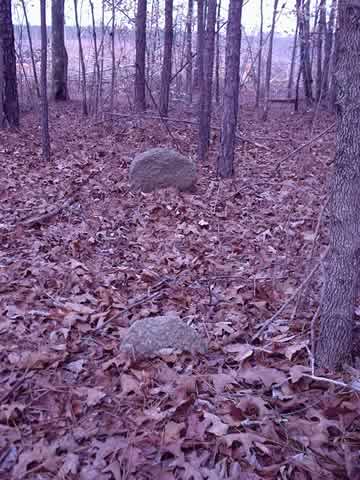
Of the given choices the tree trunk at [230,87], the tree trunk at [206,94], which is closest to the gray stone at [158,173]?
the tree trunk at [230,87]

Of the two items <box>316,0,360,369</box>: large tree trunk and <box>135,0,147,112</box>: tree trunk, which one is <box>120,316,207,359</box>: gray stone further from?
<box>135,0,147,112</box>: tree trunk

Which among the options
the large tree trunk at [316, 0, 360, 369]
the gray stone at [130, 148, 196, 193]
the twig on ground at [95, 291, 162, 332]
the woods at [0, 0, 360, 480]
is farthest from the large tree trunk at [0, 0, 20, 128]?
the large tree trunk at [316, 0, 360, 369]

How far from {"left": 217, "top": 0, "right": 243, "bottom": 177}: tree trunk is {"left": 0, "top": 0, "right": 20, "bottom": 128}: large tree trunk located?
21.0 feet

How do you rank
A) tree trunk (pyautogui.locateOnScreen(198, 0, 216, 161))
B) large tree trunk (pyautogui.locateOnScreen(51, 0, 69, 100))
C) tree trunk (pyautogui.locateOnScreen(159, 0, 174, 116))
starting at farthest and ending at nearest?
large tree trunk (pyautogui.locateOnScreen(51, 0, 69, 100)) < tree trunk (pyautogui.locateOnScreen(159, 0, 174, 116)) < tree trunk (pyautogui.locateOnScreen(198, 0, 216, 161))

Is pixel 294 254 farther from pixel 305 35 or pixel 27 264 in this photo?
pixel 305 35

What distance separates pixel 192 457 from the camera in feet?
8.70

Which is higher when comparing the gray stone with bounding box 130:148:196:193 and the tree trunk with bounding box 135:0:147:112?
the tree trunk with bounding box 135:0:147:112

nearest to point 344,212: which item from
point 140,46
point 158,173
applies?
point 158,173

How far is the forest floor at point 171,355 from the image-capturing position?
2.67 m

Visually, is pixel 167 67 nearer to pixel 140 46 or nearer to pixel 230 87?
pixel 140 46

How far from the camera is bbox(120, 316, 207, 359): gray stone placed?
3570 millimetres

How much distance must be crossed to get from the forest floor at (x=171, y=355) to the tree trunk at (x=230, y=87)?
0.57 m

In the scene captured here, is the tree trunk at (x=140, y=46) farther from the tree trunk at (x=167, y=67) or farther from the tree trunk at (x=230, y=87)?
the tree trunk at (x=230, y=87)

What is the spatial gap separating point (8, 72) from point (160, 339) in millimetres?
10919
